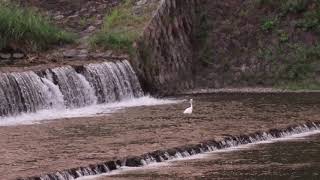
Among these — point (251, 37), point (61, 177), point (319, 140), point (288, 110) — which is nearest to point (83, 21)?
point (251, 37)

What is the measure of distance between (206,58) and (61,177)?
23.5 meters

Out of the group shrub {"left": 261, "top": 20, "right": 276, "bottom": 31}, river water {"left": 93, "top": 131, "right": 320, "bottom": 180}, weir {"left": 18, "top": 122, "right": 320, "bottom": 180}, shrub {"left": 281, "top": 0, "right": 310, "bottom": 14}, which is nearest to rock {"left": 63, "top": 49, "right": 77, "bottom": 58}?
shrub {"left": 261, "top": 20, "right": 276, "bottom": 31}

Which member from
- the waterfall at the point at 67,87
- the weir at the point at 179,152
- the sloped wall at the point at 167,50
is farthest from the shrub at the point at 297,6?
the weir at the point at 179,152

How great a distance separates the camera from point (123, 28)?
3916cm

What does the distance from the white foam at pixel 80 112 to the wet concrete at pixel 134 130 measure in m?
0.87

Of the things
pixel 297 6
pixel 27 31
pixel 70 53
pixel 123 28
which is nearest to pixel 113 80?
pixel 70 53

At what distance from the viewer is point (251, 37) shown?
41000 mm

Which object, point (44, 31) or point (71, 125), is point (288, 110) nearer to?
point (71, 125)

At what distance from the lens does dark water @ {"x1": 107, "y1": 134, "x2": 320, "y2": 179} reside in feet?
58.6

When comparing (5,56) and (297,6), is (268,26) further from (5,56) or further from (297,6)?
(5,56)

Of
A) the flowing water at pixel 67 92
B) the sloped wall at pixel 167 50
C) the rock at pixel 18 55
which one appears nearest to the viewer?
the flowing water at pixel 67 92

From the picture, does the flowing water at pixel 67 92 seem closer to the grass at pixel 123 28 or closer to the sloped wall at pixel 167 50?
the sloped wall at pixel 167 50

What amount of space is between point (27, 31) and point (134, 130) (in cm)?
1342

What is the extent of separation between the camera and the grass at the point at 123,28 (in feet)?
123
